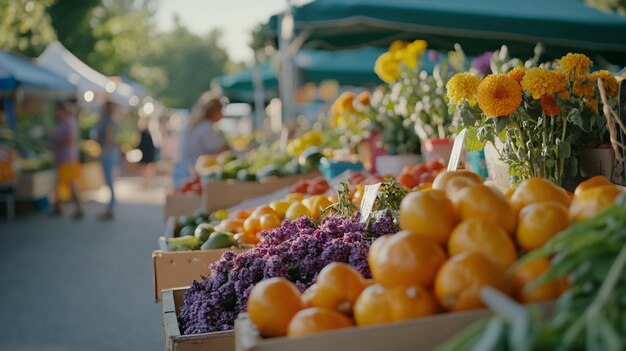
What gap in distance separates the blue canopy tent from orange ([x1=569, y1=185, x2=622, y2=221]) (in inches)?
407

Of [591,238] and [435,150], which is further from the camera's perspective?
[435,150]

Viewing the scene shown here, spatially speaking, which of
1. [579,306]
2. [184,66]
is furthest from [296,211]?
[184,66]

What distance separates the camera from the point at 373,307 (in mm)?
1548

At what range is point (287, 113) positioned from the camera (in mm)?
7586

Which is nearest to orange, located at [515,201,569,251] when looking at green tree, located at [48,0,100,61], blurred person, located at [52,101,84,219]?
blurred person, located at [52,101,84,219]

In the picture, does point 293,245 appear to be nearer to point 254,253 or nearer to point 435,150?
point 254,253

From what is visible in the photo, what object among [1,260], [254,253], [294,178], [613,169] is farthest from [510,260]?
[1,260]

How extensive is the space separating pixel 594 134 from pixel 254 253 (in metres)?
1.48

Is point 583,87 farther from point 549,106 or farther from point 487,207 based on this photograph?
point 487,207

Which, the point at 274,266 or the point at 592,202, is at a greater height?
the point at 592,202

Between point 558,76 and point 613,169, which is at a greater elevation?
point 558,76

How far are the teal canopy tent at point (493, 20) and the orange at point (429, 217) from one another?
3364 millimetres

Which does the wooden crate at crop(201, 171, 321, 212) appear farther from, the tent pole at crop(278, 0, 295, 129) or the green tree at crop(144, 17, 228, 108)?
the green tree at crop(144, 17, 228, 108)

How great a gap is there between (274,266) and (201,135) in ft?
22.2
